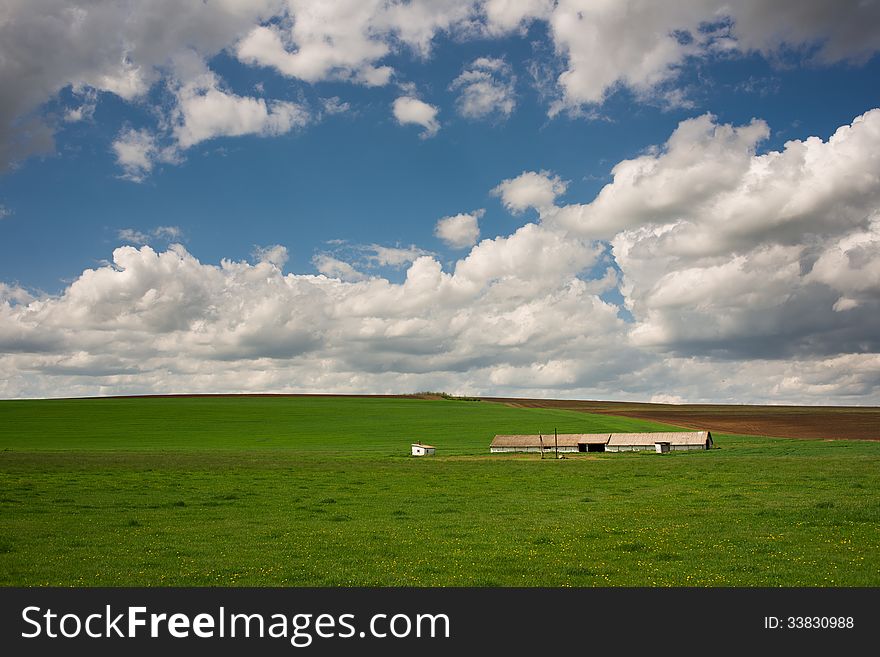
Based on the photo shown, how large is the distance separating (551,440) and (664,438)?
15741 millimetres

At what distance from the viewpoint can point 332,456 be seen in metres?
74.8

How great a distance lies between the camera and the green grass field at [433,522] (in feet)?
59.0

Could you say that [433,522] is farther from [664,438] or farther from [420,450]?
[664,438]

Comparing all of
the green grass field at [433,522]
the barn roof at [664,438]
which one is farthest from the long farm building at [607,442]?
the green grass field at [433,522]

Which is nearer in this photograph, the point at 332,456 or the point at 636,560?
the point at 636,560

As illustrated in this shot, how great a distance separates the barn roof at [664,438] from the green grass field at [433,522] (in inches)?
779

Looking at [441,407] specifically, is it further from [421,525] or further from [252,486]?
[421,525]

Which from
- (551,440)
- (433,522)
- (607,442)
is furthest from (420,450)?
(433,522)

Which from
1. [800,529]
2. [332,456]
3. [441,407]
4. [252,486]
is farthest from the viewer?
[441,407]
